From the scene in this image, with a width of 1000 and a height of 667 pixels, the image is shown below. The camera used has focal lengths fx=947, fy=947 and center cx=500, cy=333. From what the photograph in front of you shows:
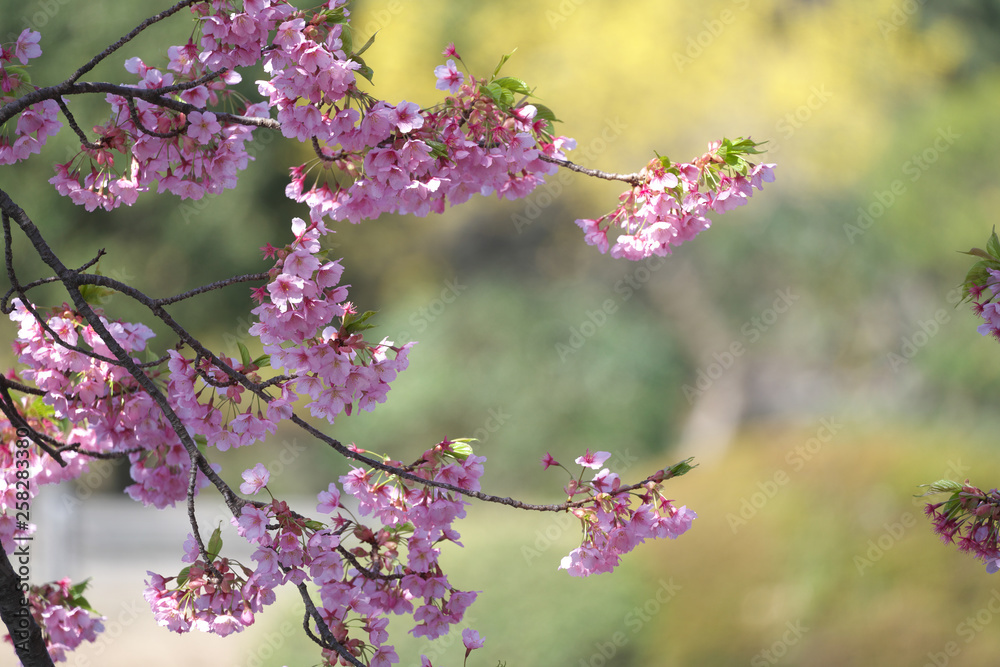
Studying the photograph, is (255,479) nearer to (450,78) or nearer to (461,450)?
(461,450)

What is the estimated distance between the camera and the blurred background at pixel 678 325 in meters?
4.95

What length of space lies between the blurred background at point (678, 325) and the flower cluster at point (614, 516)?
10.6ft

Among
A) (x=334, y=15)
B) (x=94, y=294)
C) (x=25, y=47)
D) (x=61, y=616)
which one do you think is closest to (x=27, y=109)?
(x=25, y=47)

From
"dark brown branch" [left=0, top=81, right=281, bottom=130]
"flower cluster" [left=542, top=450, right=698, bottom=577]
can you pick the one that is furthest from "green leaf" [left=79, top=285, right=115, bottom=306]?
"flower cluster" [left=542, top=450, right=698, bottom=577]

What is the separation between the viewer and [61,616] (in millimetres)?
2293

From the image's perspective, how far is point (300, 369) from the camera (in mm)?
1716

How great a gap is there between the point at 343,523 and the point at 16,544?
3.34 feet

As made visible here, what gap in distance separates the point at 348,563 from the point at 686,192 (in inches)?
40.3

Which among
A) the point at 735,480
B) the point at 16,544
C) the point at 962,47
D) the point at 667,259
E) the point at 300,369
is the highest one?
the point at 962,47

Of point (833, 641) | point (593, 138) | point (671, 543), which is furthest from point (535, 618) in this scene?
point (593, 138)

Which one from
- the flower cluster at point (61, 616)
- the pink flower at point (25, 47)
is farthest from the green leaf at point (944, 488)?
the pink flower at point (25, 47)

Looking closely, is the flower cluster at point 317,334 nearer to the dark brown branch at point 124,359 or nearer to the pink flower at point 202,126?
the dark brown branch at point 124,359

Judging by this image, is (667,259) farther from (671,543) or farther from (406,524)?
(406,524)

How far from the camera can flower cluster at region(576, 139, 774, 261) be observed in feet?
6.45
